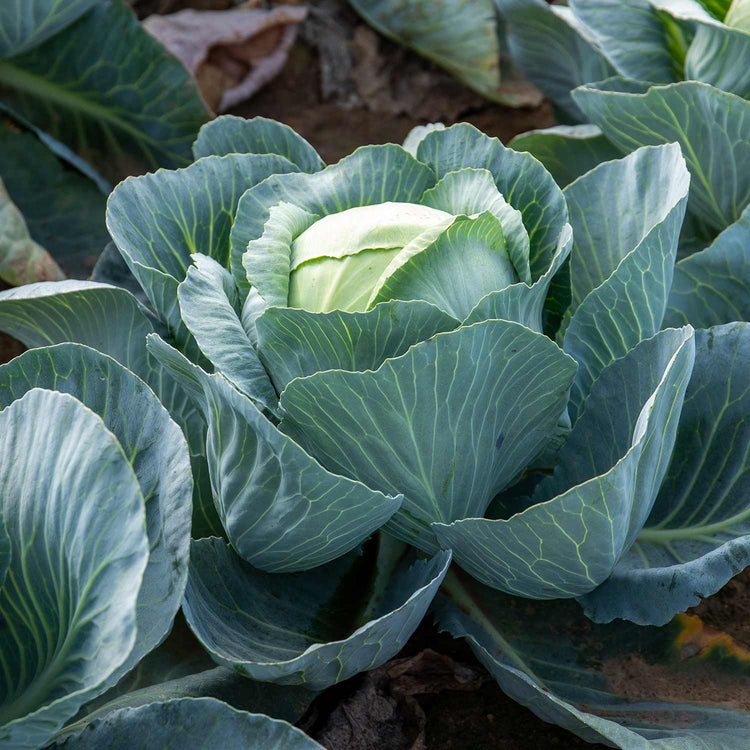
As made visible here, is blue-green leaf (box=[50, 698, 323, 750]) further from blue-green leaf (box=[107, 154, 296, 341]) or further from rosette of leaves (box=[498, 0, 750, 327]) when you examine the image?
rosette of leaves (box=[498, 0, 750, 327])

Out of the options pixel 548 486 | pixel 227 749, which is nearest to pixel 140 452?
pixel 227 749

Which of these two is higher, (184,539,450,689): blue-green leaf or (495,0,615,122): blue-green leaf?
(495,0,615,122): blue-green leaf

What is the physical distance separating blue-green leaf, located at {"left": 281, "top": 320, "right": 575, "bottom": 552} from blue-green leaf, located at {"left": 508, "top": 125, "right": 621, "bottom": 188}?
2.79 ft

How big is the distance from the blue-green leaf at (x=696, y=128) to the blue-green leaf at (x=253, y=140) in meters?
0.50

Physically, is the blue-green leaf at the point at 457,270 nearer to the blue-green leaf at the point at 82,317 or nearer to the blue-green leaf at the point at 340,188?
the blue-green leaf at the point at 340,188

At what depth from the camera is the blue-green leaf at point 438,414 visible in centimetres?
102

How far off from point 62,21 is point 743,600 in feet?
6.24

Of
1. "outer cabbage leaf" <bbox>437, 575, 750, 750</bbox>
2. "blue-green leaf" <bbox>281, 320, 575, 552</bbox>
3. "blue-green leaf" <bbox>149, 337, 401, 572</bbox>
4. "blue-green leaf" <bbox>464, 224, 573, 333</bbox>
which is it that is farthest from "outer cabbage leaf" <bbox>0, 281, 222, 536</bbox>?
"blue-green leaf" <bbox>464, 224, 573, 333</bbox>

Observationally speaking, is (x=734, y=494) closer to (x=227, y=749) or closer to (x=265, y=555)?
(x=265, y=555)

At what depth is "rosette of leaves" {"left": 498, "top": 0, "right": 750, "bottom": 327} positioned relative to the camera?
1527 millimetres

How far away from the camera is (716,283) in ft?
5.04

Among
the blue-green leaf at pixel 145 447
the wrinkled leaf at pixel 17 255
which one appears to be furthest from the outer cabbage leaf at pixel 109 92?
the blue-green leaf at pixel 145 447

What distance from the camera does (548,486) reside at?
1.28m

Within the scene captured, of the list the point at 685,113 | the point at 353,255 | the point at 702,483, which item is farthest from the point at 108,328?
the point at 685,113
